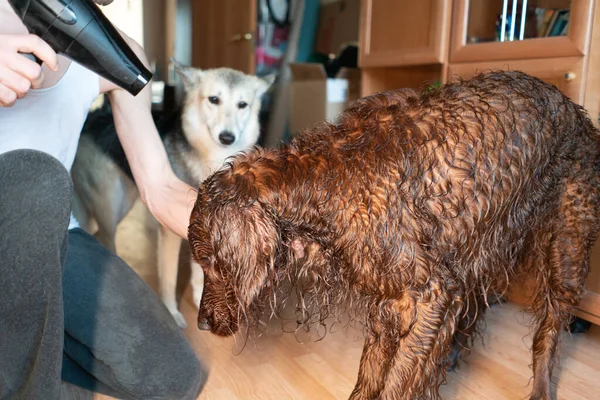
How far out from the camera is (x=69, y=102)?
1.43m

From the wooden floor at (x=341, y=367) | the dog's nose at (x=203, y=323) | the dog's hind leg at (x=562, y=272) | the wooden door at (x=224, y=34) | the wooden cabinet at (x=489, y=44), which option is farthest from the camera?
the wooden door at (x=224, y=34)

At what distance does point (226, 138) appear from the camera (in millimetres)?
2303

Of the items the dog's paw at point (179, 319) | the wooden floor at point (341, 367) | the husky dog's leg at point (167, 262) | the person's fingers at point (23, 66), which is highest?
the person's fingers at point (23, 66)

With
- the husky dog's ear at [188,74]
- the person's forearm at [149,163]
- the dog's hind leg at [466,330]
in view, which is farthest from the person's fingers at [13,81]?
the husky dog's ear at [188,74]

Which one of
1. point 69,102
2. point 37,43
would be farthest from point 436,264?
point 69,102

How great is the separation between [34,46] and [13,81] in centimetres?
6

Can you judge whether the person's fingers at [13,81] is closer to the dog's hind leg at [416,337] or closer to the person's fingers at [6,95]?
the person's fingers at [6,95]

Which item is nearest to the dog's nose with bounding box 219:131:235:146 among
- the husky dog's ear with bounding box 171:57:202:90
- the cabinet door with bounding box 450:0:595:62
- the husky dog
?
the husky dog

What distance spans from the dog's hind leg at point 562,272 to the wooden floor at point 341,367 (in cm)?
20

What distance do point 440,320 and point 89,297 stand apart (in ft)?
3.31

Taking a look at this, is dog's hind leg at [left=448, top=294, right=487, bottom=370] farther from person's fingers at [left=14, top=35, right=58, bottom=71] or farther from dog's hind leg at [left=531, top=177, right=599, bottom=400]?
person's fingers at [left=14, top=35, right=58, bottom=71]

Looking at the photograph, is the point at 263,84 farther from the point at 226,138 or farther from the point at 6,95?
the point at 6,95

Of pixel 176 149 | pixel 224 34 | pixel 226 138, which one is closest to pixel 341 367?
pixel 226 138

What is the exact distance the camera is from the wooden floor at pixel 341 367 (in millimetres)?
1622
